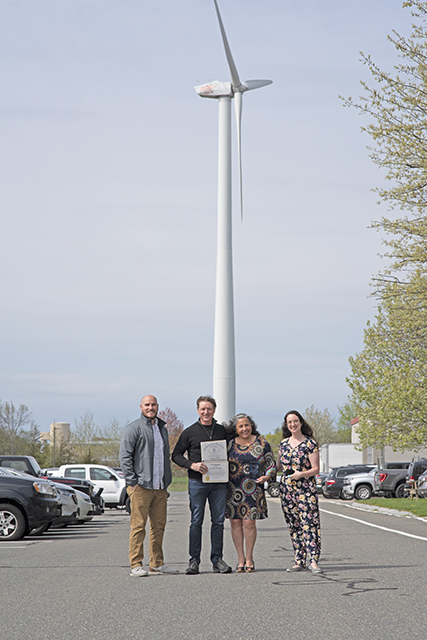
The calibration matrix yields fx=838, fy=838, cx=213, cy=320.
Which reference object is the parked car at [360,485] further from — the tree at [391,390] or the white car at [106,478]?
the white car at [106,478]

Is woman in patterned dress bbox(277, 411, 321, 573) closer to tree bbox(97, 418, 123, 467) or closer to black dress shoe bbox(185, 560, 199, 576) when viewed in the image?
black dress shoe bbox(185, 560, 199, 576)

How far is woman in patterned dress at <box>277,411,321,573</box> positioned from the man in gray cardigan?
1.39 metres

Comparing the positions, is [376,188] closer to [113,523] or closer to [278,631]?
[113,523]

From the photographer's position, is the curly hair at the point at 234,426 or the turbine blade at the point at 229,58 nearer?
the curly hair at the point at 234,426

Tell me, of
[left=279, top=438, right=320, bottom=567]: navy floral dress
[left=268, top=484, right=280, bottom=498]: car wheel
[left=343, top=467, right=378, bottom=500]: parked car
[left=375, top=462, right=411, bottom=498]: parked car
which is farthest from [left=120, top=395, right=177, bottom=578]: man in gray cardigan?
[left=268, top=484, right=280, bottom=498]: car wheel

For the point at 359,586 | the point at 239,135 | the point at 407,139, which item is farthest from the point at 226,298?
the point at 359,586

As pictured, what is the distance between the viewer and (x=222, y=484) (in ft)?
30.6

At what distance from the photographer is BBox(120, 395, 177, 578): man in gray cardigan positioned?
30.7 feet

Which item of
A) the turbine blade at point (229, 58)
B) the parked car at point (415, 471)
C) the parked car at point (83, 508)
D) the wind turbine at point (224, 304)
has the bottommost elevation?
the parked car at point (83, 508)

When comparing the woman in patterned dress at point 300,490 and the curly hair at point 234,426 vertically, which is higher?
the curly hair at point 234,426

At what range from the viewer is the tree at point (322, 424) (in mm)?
91438

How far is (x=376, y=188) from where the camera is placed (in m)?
22.4

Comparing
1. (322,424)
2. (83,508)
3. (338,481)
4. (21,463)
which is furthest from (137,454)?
(322,424)

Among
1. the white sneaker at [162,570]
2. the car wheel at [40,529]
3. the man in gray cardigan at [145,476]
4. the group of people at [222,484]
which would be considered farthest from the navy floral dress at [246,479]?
the car wheel at [40,529]
